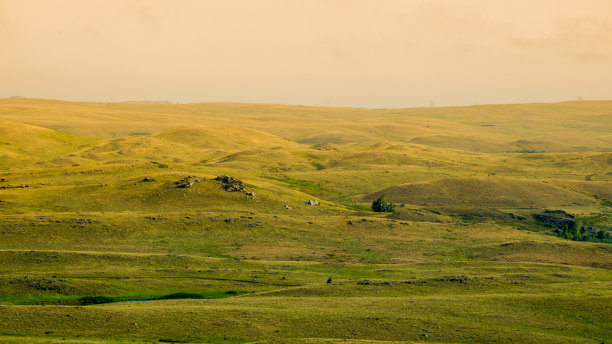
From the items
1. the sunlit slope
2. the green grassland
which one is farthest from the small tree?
the sunlit slope

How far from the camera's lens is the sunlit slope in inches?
5979

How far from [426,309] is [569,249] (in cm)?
5047

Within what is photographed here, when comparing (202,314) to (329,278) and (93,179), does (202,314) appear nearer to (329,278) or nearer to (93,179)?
(329,278)

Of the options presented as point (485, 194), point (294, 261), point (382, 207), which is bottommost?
point (382, 207)

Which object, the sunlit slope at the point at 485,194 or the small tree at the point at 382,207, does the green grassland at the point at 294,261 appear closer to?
the sunlit slope at the point at 485,194

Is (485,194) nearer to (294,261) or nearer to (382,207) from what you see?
(382,207)

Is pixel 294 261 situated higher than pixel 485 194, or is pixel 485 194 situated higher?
pixel 294 261

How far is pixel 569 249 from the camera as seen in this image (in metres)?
98.8

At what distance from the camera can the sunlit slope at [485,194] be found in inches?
5979

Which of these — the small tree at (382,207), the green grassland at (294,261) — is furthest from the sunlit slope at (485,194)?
the small tree at (382,207)

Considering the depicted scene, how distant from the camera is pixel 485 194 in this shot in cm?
15638

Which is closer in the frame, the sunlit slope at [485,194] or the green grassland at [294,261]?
the green grassland at [294,261]

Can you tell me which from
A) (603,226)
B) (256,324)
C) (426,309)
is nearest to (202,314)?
(256,324)

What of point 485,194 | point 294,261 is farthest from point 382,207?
point 294,261
